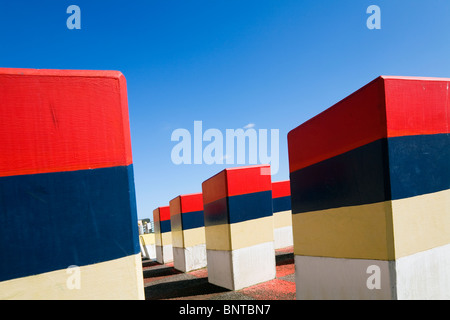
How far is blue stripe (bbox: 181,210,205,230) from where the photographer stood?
819 inches

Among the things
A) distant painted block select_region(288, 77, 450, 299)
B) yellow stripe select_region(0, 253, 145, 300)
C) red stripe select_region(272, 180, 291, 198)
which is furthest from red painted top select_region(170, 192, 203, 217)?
yellow stripe select_region(0, 253, 145, 300)

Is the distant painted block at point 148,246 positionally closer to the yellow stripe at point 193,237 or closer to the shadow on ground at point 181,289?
the yellow stripe at point 193,237

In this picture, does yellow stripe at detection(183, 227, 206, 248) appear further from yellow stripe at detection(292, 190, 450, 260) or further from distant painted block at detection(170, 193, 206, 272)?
yellow stripe at detection(292, 190, 450, 260)

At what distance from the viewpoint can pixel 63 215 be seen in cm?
405

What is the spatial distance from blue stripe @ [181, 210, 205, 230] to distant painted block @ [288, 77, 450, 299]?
50.4ft

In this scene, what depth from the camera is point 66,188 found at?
4.07 metres

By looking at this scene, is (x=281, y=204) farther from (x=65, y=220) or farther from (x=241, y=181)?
(x=65, y=220)

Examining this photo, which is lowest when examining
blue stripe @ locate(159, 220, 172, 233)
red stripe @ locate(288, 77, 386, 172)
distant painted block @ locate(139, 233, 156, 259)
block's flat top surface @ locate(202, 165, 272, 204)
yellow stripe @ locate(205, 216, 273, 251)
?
distant painted block @ locate(139, 233, 156, 259)

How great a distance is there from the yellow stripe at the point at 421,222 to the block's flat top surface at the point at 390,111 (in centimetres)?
124

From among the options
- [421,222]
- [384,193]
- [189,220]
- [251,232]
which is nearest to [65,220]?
[384,193]

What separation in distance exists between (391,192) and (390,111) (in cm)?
141

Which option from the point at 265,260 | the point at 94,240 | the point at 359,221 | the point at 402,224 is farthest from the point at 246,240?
the point at 94,240
